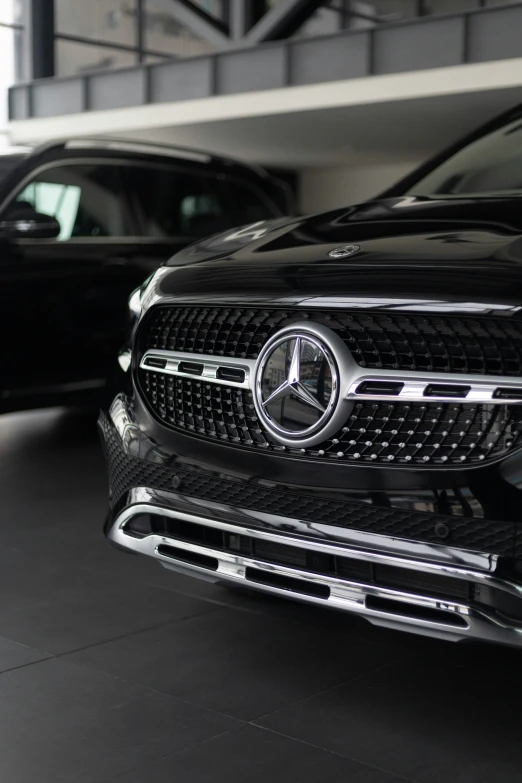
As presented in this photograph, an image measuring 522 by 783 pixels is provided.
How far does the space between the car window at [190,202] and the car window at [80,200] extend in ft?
0.45

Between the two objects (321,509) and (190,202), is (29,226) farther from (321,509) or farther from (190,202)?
(321,509)

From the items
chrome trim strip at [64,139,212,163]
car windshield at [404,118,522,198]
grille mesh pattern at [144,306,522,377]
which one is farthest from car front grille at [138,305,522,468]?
chrome trim strip at [64,139,212,163]

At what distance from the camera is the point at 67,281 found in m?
5.41

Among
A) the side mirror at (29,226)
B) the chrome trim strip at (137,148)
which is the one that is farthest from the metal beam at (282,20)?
the side mirror at (29,226)

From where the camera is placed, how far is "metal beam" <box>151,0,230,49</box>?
74.5ft

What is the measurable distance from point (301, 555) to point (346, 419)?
0.36 metres

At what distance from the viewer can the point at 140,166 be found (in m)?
5.99

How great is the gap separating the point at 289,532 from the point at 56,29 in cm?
2565

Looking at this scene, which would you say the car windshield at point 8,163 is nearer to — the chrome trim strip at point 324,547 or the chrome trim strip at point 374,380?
the chrome trim strip at point 324,547

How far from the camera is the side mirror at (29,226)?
5148mm

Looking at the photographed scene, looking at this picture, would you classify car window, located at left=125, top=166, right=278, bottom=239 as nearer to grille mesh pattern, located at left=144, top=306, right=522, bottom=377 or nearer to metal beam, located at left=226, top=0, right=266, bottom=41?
grille mesh pattern, located at left=144, top=306, right=522, bottom=377

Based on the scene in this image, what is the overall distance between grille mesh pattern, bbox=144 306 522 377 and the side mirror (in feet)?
9.13

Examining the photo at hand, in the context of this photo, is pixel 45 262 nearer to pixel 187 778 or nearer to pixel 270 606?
pixel 270 606

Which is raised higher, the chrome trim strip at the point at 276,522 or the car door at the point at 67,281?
the car door at the point at 67,281
